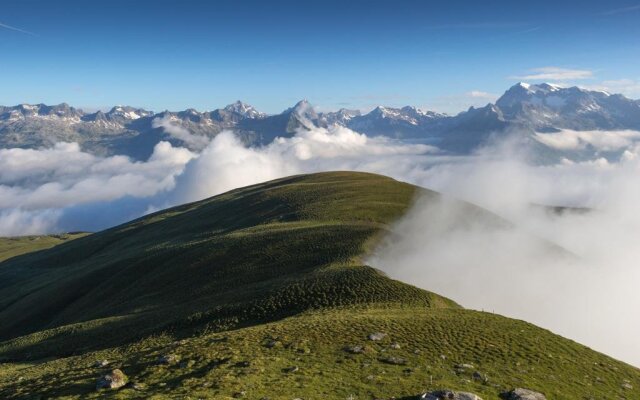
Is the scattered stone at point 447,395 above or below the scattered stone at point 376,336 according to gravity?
above

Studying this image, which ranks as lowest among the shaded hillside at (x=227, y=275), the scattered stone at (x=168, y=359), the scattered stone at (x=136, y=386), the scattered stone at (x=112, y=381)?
the shaded hillside at (x=227, y=275)

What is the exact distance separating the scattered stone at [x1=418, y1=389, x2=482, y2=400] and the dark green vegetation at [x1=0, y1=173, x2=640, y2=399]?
6.68ft

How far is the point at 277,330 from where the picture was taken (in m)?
45.2

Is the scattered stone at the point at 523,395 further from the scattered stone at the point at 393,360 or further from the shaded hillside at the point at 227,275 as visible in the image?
the shaded hillside at the point at 227,275

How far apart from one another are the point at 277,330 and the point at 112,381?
17639 mm

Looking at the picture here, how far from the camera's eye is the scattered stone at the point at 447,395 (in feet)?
89.2

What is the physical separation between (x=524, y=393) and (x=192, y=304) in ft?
176

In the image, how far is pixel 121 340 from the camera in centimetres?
5862

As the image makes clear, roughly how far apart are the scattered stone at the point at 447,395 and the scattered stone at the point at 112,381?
22077 millimetres

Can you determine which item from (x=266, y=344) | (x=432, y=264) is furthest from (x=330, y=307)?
(x=432, y=264)

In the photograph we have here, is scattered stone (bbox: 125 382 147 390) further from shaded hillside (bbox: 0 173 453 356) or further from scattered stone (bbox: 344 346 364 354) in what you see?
shaded hillside (bbox: 0 173 453 356)

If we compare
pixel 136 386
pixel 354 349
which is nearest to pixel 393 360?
pixel 354 349

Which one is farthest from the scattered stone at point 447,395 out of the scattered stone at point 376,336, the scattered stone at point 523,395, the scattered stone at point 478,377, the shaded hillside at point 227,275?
the shaded hillside at point 227,275

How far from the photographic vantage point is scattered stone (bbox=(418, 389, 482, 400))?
27203 mm
